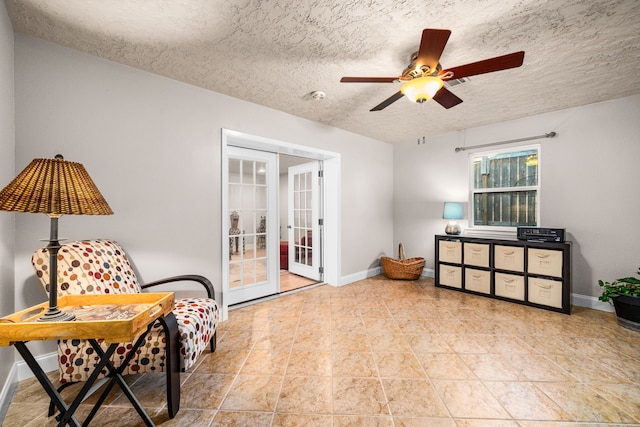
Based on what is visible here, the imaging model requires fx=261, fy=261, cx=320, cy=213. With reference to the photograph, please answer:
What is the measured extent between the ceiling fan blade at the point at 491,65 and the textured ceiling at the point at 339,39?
30cm

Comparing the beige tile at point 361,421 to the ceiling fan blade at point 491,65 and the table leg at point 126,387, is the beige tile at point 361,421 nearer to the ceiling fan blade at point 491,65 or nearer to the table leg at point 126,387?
the table leg at point 126,387

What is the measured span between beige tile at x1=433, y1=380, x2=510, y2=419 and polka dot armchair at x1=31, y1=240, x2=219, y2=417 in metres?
1.61

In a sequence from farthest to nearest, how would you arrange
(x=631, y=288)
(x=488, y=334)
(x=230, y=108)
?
(x=230, y=108)
(x=631, y=288)
(x=488, y=334)

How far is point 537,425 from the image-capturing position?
143 centimetres

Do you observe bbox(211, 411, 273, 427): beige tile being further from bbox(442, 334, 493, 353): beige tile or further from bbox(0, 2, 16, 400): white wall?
bbox(442, 334, 493, 353): beige tile

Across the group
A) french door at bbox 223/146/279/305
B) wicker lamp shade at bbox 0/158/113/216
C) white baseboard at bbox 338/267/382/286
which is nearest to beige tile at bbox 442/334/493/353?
white baseboard at bbox 338/267/382/286

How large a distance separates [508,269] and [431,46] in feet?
9.86

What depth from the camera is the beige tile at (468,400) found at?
152 centimetres

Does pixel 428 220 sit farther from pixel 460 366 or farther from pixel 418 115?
pixel 460 366

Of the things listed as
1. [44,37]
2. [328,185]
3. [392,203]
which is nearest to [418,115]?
[328,185]

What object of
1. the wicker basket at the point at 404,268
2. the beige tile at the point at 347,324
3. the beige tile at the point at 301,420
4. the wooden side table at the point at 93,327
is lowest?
the beige tile at the point at 301,420

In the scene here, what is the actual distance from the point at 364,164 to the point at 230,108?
240cm

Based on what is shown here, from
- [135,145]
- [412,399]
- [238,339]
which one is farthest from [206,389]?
[135,145]

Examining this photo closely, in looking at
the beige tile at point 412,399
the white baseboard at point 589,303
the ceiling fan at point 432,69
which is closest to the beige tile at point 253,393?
the beige tile at point 412,399
